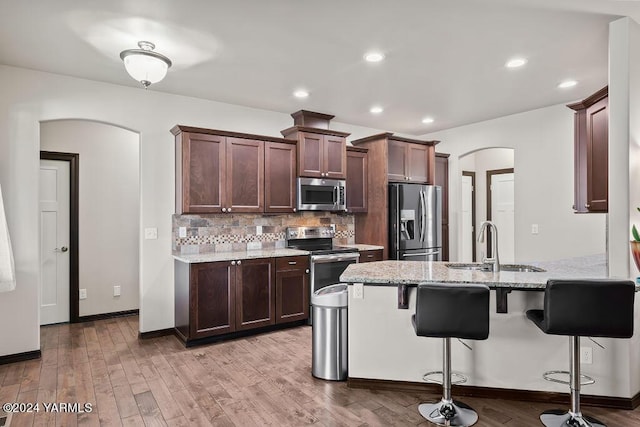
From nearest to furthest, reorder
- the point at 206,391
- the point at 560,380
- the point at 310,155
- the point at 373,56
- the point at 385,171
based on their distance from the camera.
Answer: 1. the point at 560,380
2. the point at 206,391
3. the point at 373,56
4. the point at 310,155
5. the point at 385,171

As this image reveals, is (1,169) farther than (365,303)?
Yes

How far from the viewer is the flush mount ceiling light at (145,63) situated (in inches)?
119

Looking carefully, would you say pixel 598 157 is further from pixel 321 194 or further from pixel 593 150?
pixel 321 194

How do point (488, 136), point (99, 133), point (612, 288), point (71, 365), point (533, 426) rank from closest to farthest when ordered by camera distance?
point (612, 288), point (533, 426), point (71, 365), point (99, 133), point (488, 136)

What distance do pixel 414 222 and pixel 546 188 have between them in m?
1.71

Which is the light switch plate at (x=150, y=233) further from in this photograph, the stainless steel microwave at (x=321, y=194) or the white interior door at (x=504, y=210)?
the white interior door at (x=504, y=210)

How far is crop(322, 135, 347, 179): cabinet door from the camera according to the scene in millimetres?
5047

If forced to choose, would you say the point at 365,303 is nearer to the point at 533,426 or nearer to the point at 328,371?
the point at 328,371

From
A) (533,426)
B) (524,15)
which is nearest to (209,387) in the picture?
(533,426)

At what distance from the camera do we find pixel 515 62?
11.3 feet

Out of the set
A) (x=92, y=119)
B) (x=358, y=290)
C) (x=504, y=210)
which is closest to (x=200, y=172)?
(x=92, y=119)

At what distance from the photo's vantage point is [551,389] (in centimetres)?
263

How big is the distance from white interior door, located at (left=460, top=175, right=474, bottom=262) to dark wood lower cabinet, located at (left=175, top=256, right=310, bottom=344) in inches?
164

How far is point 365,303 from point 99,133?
4.16 m
